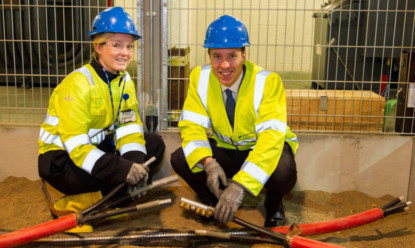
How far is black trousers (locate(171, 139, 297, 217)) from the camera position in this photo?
92.7 inches

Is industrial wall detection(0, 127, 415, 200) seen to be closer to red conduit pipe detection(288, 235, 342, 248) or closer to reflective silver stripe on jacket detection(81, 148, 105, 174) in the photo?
reflective silver stripe on jacket detection(81, 148, 105, 174)

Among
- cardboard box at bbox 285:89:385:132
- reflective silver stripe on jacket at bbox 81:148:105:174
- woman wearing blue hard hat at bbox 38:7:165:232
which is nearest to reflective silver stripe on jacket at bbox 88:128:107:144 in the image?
woman wearing blue hard hat at bbox 38:7:165:232

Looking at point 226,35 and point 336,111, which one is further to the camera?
point 336,111

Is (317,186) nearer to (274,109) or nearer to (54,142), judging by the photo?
(274,109)

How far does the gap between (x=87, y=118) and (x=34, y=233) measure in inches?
25.5

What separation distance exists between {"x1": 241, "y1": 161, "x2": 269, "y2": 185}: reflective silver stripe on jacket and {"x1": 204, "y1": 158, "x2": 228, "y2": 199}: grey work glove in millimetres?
143

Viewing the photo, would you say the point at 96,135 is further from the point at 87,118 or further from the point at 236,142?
the point at 236,142

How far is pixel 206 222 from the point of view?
2.58 m

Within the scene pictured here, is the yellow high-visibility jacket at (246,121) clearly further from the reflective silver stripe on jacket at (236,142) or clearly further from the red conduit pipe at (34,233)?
the red conduit pipe at (34,233)

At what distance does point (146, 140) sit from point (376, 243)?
4.79ft

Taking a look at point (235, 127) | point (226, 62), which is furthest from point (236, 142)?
point (226, 62)

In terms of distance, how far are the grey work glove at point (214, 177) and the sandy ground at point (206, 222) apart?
27 centimetres

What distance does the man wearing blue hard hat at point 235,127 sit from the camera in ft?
7.13

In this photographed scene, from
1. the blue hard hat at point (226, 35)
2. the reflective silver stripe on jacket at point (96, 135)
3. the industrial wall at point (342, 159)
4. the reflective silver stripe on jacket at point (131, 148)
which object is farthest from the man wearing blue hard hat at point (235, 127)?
the industrial wall at point (342, 159)
